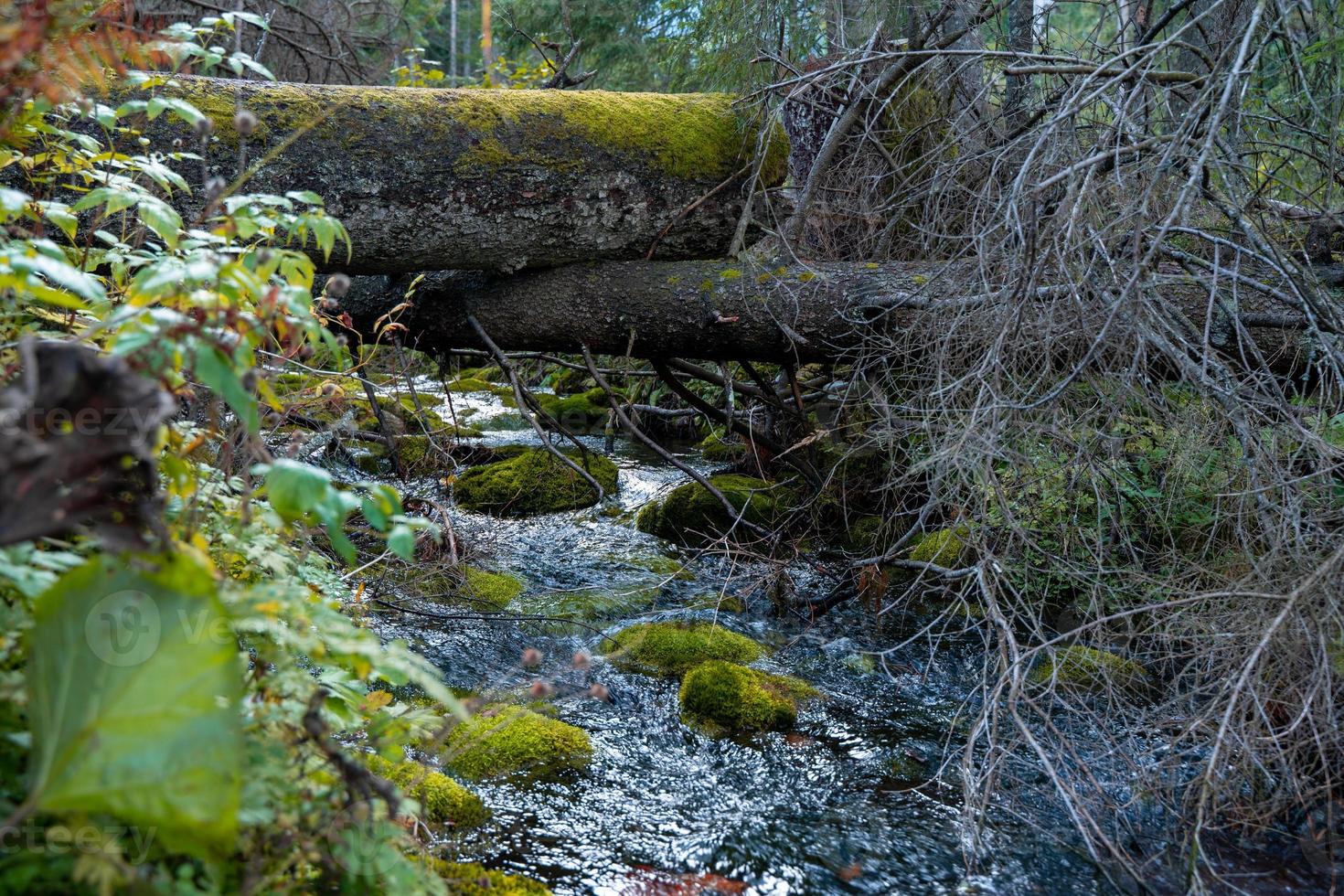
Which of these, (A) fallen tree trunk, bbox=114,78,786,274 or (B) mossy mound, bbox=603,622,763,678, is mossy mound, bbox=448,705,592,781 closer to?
(B) mossy mound, bbox=603,622,763,678

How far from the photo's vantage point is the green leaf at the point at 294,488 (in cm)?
145

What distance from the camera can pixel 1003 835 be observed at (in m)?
2.95

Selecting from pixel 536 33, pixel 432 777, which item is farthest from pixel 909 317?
pixel 536 33

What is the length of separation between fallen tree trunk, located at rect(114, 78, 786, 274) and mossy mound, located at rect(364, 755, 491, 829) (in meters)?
2.47

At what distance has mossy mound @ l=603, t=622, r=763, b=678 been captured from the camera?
4199 mm

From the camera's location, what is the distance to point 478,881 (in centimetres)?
222

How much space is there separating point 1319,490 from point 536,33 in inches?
422

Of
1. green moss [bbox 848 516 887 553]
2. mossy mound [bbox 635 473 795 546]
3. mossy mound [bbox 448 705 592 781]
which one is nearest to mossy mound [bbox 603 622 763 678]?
mossy mound [bbox 448 705 592 781]

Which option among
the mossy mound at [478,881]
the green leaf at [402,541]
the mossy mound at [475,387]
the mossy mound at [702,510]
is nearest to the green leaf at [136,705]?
the green leaf at [402,541]

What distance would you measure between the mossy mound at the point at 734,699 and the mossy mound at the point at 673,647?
26 centimetres

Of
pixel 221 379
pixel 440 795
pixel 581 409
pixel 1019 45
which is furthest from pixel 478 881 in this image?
pixel 581 409

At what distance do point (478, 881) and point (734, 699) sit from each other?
5.55 ft

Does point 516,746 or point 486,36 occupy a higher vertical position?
point 486,36

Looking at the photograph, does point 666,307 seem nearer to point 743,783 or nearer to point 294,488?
point 743,783
